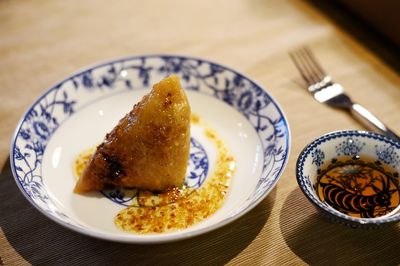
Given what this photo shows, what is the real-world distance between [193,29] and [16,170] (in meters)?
1.28

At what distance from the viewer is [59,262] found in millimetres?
1231

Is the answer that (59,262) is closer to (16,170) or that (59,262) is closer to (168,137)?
(16,170)

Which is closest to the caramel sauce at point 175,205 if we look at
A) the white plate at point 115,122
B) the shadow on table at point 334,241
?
the white plate at point 115,122

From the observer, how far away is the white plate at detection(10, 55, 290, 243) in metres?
1.29

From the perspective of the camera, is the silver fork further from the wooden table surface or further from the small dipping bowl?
the small dipping bowl

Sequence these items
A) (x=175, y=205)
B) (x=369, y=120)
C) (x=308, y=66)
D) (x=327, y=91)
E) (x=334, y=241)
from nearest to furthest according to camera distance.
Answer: (x=334, y=241), (x=175, y=205), (x=369, y=120), (x=327, y=91), (x=308, y=66)

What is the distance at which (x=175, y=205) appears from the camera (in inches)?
53.4

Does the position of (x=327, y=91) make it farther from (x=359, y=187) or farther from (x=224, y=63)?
(x=359, y=187)

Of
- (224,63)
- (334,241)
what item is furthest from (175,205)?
(224,63)

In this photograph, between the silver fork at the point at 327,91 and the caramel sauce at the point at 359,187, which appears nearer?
the caramel sauce at the point at 359,187

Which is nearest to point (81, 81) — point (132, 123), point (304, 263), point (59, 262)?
point (132, 123)

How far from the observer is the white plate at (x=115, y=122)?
1293 mm

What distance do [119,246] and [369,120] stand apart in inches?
38.6

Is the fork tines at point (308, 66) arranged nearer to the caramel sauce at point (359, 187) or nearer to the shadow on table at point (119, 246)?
the caramel sauce at point (359, 187)
